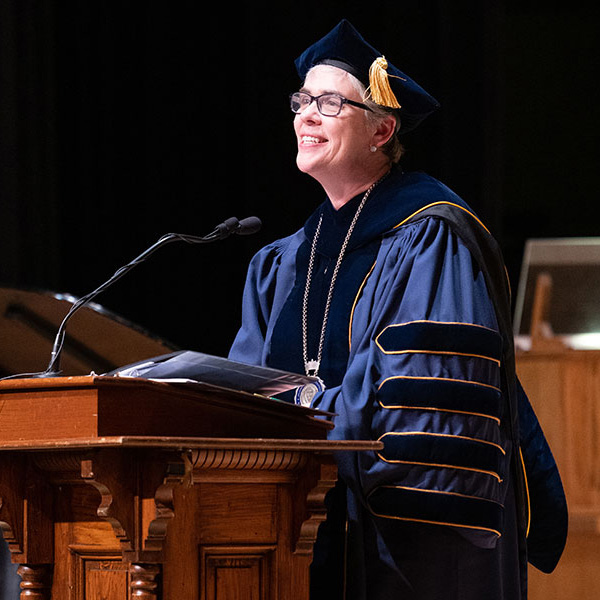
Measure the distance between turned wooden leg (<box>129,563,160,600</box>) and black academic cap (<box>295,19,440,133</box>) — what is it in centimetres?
117

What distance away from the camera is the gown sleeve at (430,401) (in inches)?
84.0

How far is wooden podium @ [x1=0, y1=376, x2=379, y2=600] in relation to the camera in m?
1.78

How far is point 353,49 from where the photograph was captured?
2.57m

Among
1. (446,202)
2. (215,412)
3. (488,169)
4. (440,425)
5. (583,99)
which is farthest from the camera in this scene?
(583,99)

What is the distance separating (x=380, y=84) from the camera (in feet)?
8.36

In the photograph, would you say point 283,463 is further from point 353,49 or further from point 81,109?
point 81,109

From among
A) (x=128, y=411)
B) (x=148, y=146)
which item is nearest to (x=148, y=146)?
(x=148, y=146)

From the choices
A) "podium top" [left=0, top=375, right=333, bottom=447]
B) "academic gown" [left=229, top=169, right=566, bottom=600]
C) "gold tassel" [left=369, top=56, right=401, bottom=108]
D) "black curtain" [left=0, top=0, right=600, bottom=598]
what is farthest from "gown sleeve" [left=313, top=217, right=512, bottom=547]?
"black curtain" [left=0, top=0, right=600, bottom=598]

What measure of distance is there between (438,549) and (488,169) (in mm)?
2710

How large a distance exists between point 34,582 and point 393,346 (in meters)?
0.77

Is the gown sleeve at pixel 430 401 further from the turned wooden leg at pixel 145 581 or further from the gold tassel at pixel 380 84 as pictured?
the turned wooden leg at pixel 145 581

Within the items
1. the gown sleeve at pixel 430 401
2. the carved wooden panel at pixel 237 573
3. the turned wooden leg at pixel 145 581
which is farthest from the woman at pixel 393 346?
the turned wooden leg at pixel 145 581

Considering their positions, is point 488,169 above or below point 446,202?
above

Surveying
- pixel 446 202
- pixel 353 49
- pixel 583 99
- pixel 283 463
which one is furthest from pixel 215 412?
pixel 583 99
